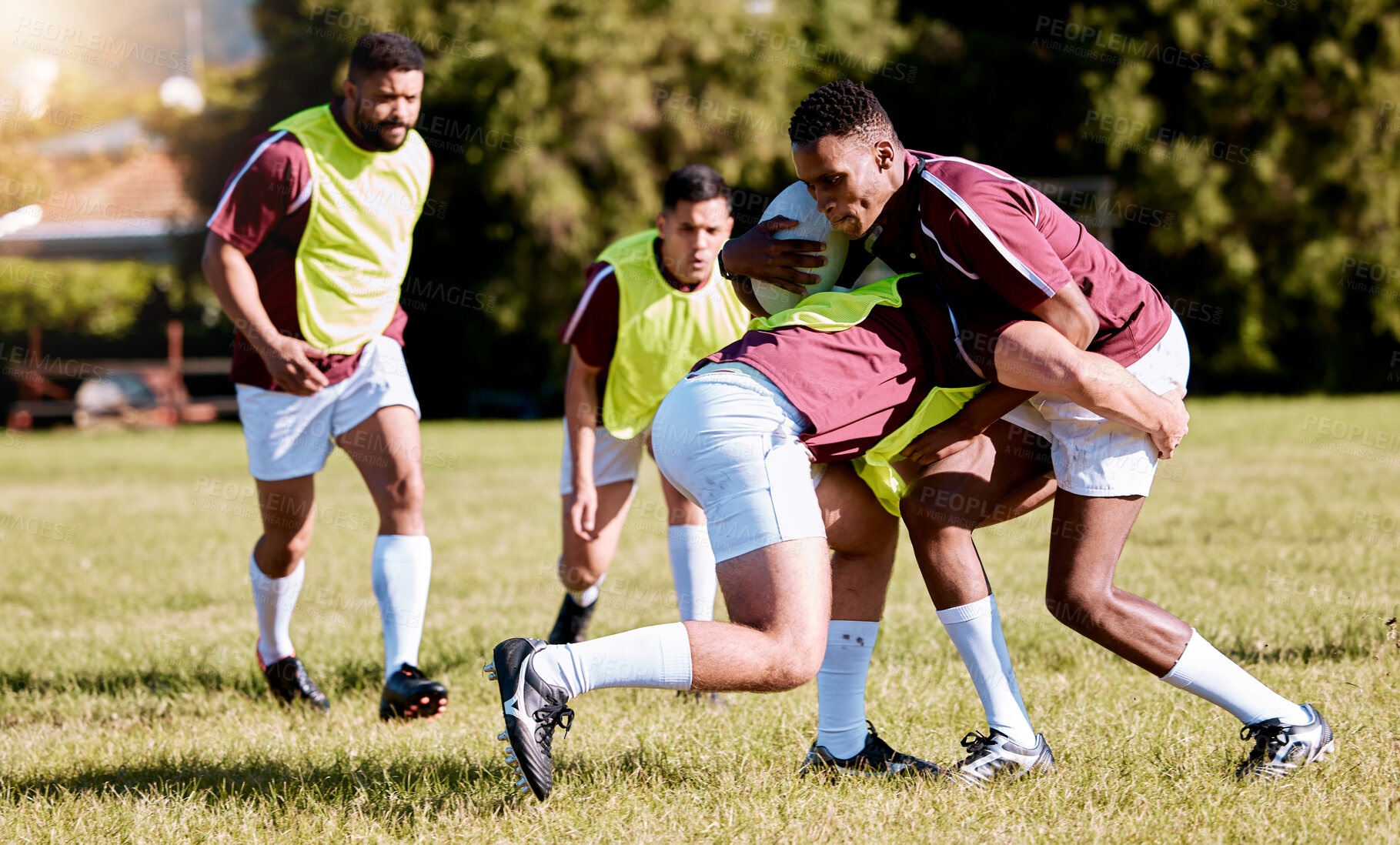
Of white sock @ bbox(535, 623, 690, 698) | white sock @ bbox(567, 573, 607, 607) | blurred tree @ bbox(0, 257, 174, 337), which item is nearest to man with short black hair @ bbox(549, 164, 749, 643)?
white sock @ bbox(567, 573, 607, 607)

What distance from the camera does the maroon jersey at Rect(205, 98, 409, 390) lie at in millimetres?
4645

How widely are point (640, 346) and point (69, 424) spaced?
78.5 feet

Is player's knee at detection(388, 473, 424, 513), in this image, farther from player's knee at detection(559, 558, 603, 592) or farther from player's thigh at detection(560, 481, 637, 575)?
player's knee at detection(559, 558, 603, 592)

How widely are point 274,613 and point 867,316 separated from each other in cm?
300

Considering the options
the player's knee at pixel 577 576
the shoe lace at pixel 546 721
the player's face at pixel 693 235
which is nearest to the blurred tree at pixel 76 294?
the player's knee at pixel 577 576

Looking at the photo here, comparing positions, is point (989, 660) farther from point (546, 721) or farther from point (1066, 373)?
point (546, 721)

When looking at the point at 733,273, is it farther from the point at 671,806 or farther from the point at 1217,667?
the point at 1217,667

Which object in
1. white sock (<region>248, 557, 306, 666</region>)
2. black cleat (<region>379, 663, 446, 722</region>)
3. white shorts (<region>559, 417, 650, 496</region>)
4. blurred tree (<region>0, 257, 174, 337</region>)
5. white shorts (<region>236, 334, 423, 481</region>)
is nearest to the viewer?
black cleat (<region>379, 663, 446, 722</region>)

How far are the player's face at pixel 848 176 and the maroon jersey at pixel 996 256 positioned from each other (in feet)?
0.27

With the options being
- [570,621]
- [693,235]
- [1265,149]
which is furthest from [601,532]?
[1265,149]

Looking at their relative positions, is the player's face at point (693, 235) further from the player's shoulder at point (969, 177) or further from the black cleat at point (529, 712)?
the black cleat at point (529, 712)

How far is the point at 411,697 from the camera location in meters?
4.29

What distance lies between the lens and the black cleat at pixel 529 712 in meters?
2.83

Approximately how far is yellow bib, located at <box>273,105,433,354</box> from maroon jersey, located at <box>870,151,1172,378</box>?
7.58 ft
